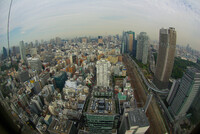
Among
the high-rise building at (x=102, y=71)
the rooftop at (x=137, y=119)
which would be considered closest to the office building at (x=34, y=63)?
the high-rise building at (x=102, y=71)

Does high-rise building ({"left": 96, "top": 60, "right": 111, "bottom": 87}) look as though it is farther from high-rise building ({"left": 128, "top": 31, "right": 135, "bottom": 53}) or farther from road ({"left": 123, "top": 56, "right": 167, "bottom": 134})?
high-rise building ({"left": 128, "top": 31, "right": 135, "bottom": 53})

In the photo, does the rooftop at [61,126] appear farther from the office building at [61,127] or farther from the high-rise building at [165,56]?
the high-rise building at [165,56]

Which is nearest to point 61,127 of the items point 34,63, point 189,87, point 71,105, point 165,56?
point 71,105

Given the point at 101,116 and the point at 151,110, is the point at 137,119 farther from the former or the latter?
the point at 151,110

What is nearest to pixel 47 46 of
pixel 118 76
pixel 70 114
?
pixel 118 76

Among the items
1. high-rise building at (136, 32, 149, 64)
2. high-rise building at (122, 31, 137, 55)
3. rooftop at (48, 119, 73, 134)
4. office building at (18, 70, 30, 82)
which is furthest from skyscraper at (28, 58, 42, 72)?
high-rise building at (122, 31, 137, 55)

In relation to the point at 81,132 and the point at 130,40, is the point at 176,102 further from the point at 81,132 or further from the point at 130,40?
the point at 130,40
